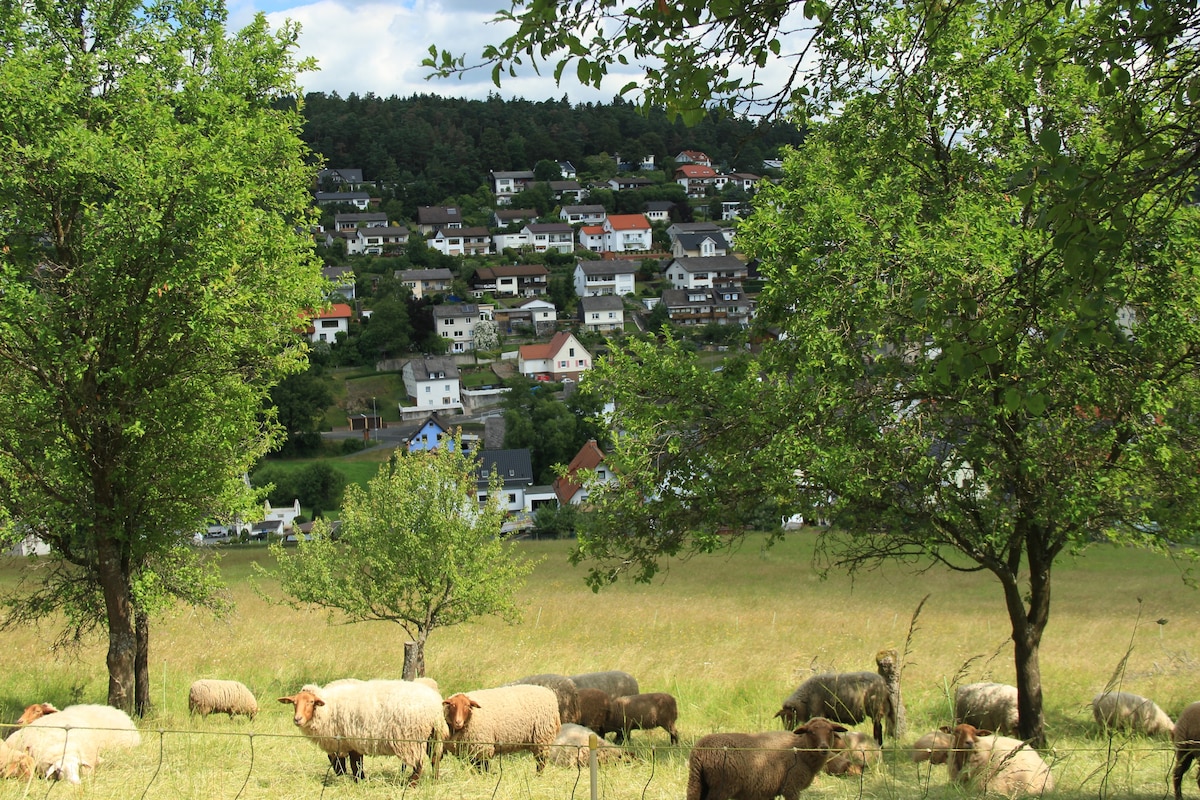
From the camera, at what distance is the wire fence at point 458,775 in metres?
7.94

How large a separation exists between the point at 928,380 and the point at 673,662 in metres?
12.9

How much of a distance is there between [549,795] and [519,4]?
6240 millimetres

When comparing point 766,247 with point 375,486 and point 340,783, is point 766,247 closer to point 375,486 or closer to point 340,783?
point 340,783

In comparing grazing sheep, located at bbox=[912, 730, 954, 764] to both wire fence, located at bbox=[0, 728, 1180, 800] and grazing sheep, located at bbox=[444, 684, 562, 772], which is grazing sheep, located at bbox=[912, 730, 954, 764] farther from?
grazing sheep, located at bbox=[444, 684, 562, 772]

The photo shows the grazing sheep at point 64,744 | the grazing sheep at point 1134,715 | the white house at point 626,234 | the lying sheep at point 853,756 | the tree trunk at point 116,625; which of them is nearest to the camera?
the lying sheep at point 853,756

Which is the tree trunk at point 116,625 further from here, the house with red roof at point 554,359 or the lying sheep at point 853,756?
the house with red roof at point 554,359

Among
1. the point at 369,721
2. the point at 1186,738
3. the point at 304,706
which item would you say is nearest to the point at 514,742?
the point at 369,721

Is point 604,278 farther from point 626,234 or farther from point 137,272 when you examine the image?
point 137,272

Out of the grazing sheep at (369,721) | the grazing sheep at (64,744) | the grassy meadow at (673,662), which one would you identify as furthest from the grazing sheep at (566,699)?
the grazing sheep at (64,744)

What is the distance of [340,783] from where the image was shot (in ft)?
28.3

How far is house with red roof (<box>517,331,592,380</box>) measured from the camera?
11012 centimetres

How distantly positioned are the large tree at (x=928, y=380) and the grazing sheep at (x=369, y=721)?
376 centimetres

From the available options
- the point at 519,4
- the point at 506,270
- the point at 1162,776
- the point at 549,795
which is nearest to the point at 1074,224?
the point at 519,4

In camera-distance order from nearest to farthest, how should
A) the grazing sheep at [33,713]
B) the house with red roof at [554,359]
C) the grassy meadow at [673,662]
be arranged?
1. the grassy meadow at [673,662]
2. the grazing sheep at [33,713]
3. the house with red roof at [554,359]
